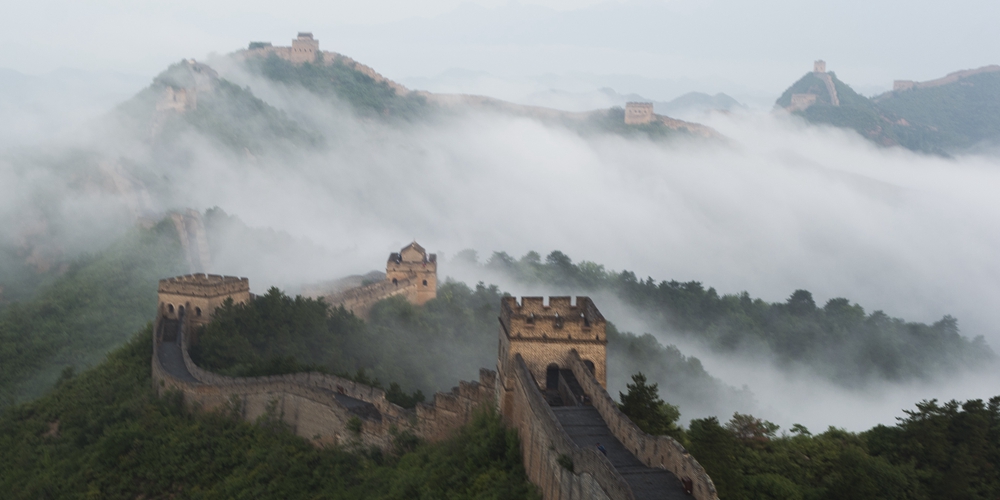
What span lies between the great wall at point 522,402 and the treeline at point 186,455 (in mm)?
489

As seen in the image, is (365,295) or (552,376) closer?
(552,376)

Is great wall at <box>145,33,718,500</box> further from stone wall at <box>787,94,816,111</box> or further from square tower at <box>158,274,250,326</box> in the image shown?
stone wall at <box>787,94,816,111</box>

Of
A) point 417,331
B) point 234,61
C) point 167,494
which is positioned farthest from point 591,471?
point 234,61

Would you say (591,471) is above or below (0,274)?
below

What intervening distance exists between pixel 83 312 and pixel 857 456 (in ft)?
143

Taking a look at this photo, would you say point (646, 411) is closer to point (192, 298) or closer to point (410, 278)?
point (192, 298)

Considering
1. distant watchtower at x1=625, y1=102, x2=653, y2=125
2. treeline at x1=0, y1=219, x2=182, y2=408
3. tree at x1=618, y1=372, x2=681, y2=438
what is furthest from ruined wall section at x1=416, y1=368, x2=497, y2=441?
distant watchtower at x1=625, y1=102, x2=653, y2=125

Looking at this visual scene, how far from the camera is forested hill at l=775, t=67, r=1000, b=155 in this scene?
153m

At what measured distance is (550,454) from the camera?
1328cm

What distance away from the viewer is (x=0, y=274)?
189 ft

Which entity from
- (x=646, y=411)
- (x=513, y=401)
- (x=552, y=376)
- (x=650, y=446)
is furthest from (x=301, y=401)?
(x=650, y=446)

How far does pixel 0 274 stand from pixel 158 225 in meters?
10.6

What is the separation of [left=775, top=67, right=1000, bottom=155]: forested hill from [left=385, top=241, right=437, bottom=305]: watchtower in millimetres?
119835

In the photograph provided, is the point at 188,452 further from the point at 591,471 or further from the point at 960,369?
the point at 960,369
